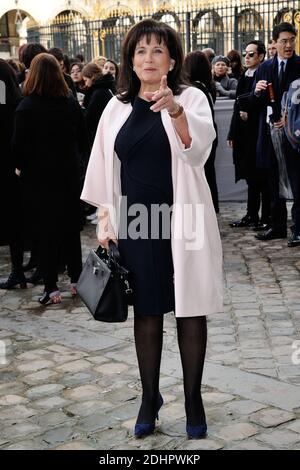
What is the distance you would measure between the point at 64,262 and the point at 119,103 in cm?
378

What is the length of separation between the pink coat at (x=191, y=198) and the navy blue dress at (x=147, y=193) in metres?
0.06

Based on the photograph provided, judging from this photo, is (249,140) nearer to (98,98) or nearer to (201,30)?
(98,98)

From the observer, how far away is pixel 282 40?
27.5 feet

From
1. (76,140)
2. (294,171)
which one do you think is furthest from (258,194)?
(76,140)

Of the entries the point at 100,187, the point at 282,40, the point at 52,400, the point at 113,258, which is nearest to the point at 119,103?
the point at 100,187

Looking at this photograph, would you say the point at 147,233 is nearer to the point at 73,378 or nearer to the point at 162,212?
the point at 162,212

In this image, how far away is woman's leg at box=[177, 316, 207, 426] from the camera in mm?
3980

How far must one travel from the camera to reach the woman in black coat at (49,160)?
6.64 meters

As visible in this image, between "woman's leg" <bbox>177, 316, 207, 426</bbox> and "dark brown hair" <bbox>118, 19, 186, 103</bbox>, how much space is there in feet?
3.75

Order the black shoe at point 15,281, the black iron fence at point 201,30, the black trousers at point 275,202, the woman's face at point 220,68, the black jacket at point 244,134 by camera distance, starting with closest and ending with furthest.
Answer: the black shoe at point 15,281 → the black trousers at point 275,202 → the black jacket at point 244,134 → the woman's face at point 220,68 → the black iron fence at point 201,30

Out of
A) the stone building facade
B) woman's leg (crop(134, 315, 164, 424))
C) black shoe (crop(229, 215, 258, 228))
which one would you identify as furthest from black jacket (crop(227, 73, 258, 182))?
woman's leg (crop(134, 315, 164, 424))

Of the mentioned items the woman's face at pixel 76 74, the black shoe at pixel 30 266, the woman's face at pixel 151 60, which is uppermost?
the woman's face at pixel 151 60

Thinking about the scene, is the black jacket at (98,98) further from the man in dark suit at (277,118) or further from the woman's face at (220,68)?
the woman's face at (220,68)

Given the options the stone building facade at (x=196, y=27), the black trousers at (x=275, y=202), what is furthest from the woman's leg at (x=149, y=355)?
the stone building facade at (x=196, y=27)
